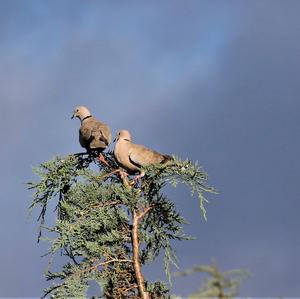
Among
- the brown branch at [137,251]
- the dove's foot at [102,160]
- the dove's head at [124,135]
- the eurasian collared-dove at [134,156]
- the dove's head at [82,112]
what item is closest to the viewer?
the brown branch at [137,251]

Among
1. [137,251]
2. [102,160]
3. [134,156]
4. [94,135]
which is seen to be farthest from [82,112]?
[137,251]

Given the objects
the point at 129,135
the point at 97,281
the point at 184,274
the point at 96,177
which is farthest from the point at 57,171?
the point at 184,274

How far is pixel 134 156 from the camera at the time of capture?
47.5 feet

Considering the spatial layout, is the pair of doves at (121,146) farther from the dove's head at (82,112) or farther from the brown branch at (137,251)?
the brown branch at (137,251)

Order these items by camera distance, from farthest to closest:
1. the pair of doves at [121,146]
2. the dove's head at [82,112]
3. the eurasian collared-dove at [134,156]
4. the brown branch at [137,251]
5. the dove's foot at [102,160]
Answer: the dove's head at [82,112], the dove's foot at [102,160], the pair of doves at [121,146], the eurasian collared-dove at [134,156], the brown branch at [137,251]

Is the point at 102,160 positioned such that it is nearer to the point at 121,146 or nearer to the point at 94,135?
the point at 94,135

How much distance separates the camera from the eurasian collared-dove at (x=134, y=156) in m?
14.2

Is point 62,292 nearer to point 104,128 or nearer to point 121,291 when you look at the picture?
point 121,291

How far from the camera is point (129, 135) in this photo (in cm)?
1550

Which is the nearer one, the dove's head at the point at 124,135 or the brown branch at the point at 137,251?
the brown branch at the point at 137,251

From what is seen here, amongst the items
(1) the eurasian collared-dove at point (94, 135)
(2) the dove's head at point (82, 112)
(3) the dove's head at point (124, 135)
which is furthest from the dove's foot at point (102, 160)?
(2) the dove's head at point (82, 112)

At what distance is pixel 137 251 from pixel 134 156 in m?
2.24

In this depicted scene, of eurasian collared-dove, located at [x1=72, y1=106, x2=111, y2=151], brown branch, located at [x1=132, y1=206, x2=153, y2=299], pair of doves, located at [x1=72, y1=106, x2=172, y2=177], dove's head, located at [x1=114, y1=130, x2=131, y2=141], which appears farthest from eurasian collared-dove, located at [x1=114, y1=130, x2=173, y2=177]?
brown branch, located at [x1=132, y1=206, x2=153, y2=299]

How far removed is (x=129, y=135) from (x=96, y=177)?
148 cm
